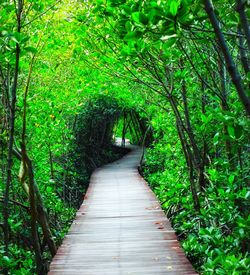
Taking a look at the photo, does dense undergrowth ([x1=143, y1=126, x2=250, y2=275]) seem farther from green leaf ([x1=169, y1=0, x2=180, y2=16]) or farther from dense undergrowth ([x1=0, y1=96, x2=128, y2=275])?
dense undergrowth ([x1=0, y1=96, x2=128, y2=275])

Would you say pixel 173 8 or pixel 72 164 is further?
pixel 72 164

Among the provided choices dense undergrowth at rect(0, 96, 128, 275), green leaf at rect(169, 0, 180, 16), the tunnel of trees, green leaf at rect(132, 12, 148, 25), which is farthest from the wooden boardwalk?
green leaf at rect(169, 0, 180, 16)

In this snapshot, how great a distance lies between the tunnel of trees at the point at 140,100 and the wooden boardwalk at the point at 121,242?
27cm

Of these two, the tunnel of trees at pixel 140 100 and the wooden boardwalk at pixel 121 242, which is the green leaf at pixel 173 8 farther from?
the wooden boardwalk at pixel 121 242

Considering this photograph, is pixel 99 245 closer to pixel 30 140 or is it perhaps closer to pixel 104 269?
pixel 104 269

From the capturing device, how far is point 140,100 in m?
11.8

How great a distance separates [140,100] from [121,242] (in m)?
7.29

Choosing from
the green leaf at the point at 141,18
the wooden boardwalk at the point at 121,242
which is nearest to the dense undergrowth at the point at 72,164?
the wooden boardwalk at the point at 121,242

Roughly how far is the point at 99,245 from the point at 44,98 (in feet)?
9.14

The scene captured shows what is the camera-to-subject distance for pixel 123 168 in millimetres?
13883

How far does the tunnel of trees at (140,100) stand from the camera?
244 cm

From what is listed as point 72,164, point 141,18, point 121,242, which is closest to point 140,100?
Result: point 72,164

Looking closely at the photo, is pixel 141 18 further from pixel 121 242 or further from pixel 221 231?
pixel 121 242

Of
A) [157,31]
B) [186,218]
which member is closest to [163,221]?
[186,218]
